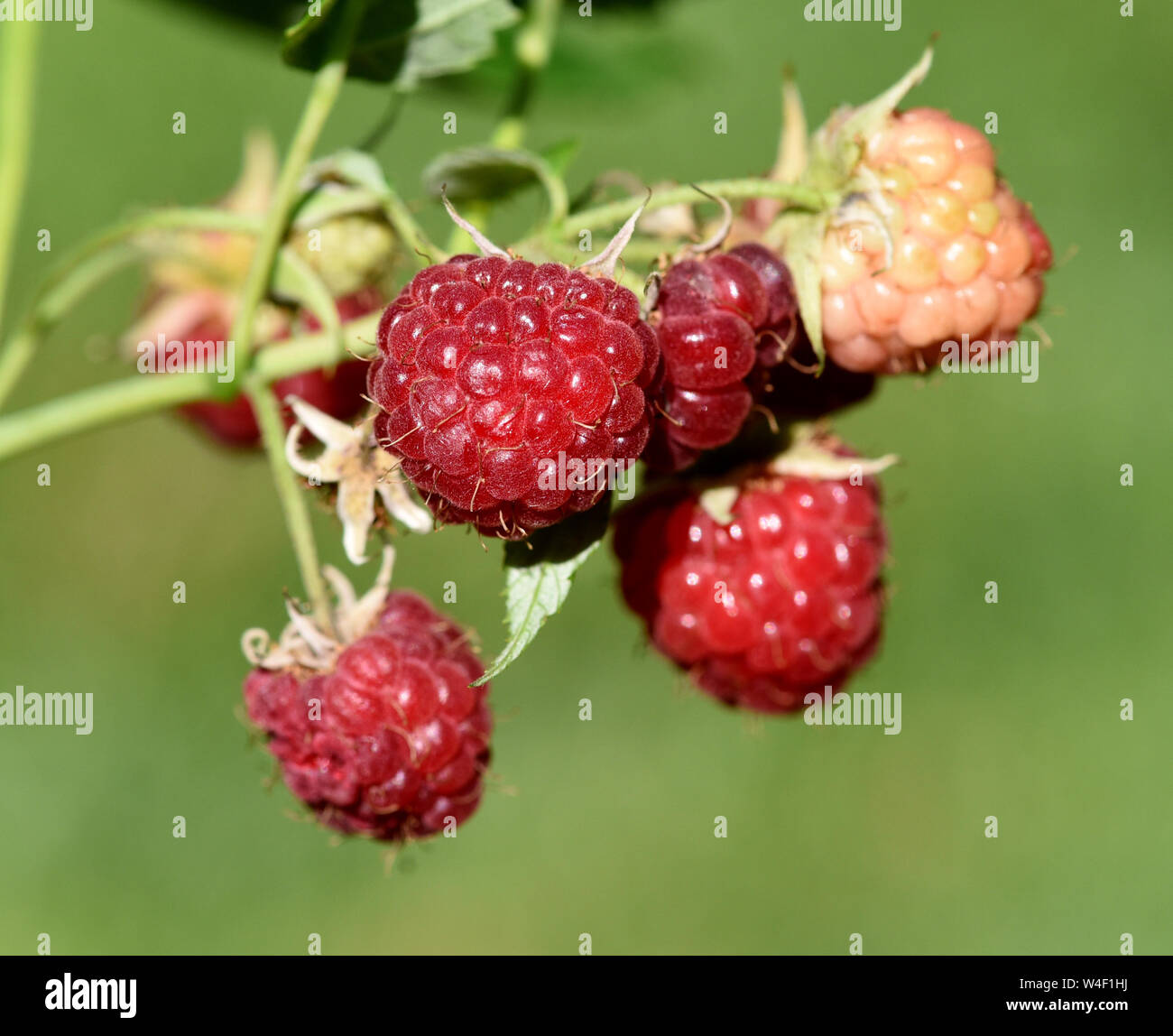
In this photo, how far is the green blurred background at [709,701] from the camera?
5391 mm

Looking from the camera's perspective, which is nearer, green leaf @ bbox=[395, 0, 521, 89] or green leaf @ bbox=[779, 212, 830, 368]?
green leaf @ bbox=[779, 212, 830, 368]

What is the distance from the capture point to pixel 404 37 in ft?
7.95

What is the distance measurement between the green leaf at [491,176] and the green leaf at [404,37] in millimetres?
223

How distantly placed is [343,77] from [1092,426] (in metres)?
4.57

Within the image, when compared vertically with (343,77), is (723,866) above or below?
below

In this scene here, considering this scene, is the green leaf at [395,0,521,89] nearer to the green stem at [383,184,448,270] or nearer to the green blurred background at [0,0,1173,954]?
A: the green stem at [383,184,448,270]

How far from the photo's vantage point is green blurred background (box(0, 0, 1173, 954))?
212 inches

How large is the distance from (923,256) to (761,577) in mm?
783

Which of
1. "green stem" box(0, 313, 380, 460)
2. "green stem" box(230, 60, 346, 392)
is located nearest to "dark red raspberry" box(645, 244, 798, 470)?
"green stem" box(0, 313, 380, 460)

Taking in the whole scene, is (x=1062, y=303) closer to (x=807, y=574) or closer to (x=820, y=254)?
(x=807, y=574)

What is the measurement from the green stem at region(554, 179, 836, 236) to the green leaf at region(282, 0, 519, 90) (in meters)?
0.50

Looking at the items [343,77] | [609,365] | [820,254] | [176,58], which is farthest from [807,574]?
[176,58]
